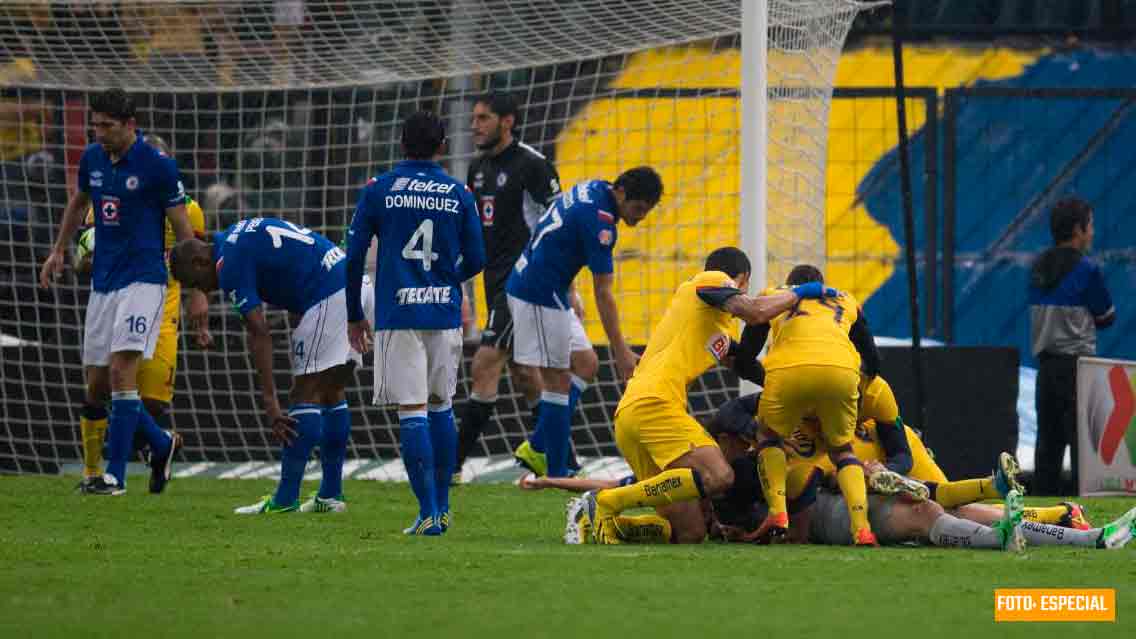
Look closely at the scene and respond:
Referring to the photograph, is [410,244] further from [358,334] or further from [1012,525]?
[1012,525]

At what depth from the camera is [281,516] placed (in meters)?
8.42

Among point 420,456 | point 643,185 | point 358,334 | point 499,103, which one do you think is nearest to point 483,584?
point 420,456

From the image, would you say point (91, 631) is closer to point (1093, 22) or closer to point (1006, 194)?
point (1006, 194)

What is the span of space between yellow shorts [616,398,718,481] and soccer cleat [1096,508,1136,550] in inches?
58.0

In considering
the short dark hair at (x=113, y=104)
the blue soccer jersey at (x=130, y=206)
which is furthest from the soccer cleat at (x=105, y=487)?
the short dark hair at (x=113, y=104)

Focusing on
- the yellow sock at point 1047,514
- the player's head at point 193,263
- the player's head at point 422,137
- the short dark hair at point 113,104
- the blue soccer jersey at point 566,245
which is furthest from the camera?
the short dark hair at point 113,104

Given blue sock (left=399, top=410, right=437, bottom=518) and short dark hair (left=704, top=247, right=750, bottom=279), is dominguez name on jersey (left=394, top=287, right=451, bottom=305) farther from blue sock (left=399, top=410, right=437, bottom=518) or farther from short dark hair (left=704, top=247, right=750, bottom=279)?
short dark hair (left=704, top=247, right=750, bottom=279)

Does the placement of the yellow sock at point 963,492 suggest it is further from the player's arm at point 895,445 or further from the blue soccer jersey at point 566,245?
the blue soccer jersey at point 566,245

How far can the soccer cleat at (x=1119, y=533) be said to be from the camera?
656 cm

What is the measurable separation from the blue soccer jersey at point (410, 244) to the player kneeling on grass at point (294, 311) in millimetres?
950

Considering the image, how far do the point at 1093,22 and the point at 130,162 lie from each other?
35.0 ft

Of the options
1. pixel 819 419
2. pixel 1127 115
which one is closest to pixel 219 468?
pixel 819 419

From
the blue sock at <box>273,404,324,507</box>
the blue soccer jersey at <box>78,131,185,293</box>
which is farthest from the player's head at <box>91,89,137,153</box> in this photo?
the blue sock at <box>273,404,324,507</box>

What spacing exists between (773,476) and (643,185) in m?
2.17
